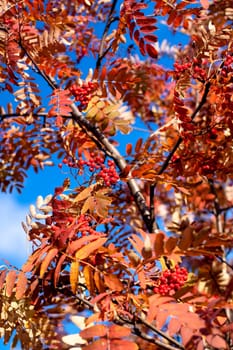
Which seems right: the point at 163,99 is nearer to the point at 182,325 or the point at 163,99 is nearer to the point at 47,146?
the point at 47,146

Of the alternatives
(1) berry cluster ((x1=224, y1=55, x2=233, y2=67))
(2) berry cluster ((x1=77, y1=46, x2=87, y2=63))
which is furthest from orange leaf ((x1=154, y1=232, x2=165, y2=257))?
(2) berry cluster ((x1=77, y1=46, x2=87, y2=63))

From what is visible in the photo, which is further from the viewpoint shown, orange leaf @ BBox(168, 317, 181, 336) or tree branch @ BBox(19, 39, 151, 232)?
tree branch @ BBox(19, 39, 151, 232)

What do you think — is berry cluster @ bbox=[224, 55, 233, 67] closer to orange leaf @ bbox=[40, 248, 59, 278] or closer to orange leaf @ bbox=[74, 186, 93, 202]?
orange leaf @ bbox=[74, 186, 93, 202]

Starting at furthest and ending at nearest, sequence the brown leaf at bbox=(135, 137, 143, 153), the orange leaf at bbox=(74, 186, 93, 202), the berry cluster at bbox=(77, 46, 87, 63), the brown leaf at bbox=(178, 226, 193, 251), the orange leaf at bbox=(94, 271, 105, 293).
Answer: the berry cluster at bbox=(77, 46, 87, 63) → the brown leaf at bbox=(135, 137, 143, 153) → the orange leaf at bbox=(74, 186, 93, 202) → the orange leaf at bbox=(94, 271, 105, 293) → the brown leaf at bbox=(178, 226, 193, 251)

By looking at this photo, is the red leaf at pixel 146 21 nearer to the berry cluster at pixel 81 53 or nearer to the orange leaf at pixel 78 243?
the orange leaf at pixel 78 243

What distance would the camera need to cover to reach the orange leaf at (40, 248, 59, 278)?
76.5 inches

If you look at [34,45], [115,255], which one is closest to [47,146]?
[34,45]

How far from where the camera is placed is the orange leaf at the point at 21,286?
2.01 m

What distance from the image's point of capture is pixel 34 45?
3.55 metres

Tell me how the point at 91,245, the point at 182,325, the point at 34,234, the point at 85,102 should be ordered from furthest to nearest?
the point at 85,102
the point at 34,234
the point at 91,245
the point at 182,325

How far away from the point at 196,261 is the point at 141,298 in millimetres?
4274

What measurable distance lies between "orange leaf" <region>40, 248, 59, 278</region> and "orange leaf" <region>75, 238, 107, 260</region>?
0.11 meters

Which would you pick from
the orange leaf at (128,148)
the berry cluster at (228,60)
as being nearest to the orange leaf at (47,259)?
the orange leaf at (128,148)

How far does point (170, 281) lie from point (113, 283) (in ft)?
1.62
